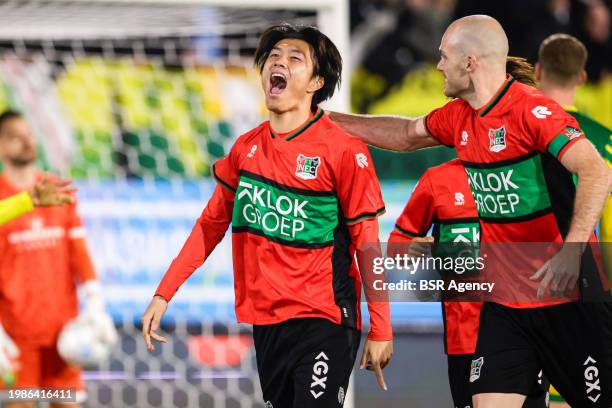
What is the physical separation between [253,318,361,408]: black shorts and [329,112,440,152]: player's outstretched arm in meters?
0.93

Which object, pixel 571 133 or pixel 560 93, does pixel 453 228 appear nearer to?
pixel 560 93

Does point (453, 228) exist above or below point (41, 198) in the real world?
below

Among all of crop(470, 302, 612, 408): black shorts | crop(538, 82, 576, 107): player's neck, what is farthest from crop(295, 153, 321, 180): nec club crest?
crop(538, 82, 576, 107): player's neck

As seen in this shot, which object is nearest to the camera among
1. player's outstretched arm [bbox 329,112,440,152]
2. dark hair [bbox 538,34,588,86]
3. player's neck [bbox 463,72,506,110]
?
→ player's neck [bbox 463,72,506,110]

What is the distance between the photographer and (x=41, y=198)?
5.21 metres

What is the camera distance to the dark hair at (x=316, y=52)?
4.49 meters

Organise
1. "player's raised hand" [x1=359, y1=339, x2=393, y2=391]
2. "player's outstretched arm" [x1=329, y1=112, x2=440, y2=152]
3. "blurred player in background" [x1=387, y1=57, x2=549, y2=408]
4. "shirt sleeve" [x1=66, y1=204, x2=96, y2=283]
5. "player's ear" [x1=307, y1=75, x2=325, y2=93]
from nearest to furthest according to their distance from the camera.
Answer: "player's raised hand" [x1=359, y1=339, x2=393, y2=391] → "player's ear" [x1=307, y1=75, x2=325, y2=93] → "player's outstretched arm" [x1=329, y1=112, x2=440, y2=152] → "blurred player in background" [x1=387, y1=57, x2=549, y2=408] → "shirt sleeve" [x1=66, y1=204, x2=96, y2=283]

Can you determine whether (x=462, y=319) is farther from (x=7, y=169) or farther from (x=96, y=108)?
(x=96, y=108)

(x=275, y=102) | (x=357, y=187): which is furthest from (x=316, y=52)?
(x=357, y=187)

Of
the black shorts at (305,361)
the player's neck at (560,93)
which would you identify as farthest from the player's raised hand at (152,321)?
the player's neck at (560,93)

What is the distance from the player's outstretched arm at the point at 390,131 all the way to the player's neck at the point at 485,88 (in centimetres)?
38

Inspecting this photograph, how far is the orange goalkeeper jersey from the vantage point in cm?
629

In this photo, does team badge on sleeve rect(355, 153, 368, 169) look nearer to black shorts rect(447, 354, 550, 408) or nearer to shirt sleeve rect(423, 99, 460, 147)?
shirt sleeve rect(423, 99, 460, 147)

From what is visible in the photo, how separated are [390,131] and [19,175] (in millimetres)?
2596
